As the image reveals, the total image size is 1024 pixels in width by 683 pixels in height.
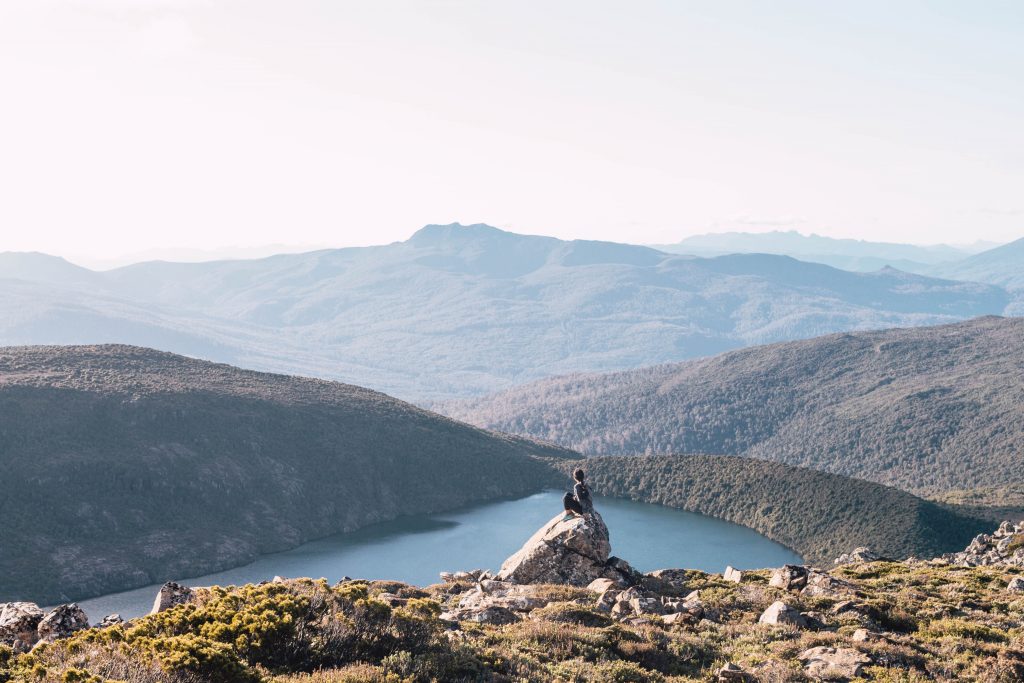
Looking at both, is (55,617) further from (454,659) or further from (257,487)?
(257,487)

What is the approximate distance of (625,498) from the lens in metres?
193

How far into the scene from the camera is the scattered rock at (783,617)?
27.8 meters

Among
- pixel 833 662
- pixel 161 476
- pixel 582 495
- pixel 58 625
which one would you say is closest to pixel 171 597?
pixel 58 625

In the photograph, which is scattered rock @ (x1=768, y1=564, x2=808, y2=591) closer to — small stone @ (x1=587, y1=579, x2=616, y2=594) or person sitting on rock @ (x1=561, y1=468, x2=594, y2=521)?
small stone @ (x1=587, y1=579, x2=616, y2=594)

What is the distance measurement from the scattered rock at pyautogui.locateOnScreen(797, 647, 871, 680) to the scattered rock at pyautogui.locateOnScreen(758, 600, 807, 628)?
3431mm

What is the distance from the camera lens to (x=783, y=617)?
2814 cm

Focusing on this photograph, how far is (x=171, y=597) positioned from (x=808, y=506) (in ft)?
501

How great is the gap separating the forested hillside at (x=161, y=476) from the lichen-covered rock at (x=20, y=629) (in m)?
109

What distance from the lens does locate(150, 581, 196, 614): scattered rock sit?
2197 centimetres

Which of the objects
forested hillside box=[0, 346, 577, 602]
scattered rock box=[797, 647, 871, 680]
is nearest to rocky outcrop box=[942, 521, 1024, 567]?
scattered rock box=[797, 647, 871, 680]

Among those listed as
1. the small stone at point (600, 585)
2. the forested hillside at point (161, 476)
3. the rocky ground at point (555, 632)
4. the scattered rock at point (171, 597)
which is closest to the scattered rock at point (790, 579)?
the rocky ground at point (555, 632)

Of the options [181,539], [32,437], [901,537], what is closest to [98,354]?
[32,437]

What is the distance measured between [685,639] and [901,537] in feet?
397

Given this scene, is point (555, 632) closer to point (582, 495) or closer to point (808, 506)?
point (582, 495)
